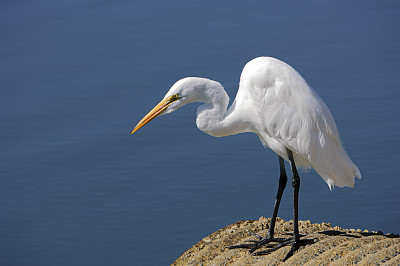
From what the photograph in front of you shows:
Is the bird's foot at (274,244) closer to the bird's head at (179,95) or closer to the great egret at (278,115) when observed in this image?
the great egret at (278,115)

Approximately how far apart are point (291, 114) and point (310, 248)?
886 mm

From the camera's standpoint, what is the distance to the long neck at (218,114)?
4520 mm

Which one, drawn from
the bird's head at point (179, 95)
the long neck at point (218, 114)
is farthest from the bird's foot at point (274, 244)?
the bird's head at point (179, 95)

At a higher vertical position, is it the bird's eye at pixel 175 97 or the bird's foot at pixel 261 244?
the bird's eye at pixel 175 97

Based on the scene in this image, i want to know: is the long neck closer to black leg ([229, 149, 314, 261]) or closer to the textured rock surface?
black leg ([229, 149, 314, 261])

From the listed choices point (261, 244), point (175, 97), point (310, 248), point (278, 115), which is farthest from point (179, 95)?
point (310, 248)

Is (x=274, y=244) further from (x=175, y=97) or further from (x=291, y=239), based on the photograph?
(x=175, y=97)

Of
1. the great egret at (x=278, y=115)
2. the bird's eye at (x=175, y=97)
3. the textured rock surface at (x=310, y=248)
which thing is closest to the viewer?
the textured rock surface at (x=310, y=248)

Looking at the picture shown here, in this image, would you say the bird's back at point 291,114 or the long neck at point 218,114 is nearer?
the bird's back at point 291,114

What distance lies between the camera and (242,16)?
9266mm

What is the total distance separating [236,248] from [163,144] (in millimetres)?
2590

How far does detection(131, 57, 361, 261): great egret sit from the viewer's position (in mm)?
4379

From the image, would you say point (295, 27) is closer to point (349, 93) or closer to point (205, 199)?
point (349, 93)

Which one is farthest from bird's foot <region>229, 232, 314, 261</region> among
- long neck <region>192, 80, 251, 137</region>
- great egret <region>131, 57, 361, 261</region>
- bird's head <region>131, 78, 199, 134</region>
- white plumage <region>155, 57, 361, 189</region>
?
bird's head <region>131, 78, 199, 134</region>
